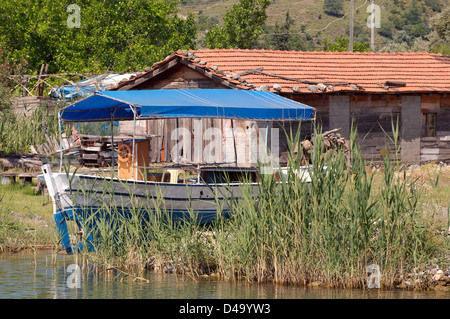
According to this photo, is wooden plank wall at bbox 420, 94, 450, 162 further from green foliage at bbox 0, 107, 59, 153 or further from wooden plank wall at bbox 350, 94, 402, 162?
green foliage at bbox 0, 107, 59, 153

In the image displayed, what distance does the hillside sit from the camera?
72.8m

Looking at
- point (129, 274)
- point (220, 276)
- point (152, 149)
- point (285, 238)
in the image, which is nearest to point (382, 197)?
point (285, 238)

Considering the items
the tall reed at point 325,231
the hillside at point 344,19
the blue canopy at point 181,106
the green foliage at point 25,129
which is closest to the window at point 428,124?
the blue canopy at point 181,106

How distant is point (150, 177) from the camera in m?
14.9

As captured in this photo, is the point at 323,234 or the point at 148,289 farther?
the point at 148,289

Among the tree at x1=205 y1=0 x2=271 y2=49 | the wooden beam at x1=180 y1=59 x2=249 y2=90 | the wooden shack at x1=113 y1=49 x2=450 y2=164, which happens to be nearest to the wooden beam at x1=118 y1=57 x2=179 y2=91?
the wooden shack at x1=113 y1=49 x2=450 y2=164

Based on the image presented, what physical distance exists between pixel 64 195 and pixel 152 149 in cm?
1248

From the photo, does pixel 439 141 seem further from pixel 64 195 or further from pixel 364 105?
pixel 64 195

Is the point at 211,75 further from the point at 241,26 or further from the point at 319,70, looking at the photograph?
the point at 241,26

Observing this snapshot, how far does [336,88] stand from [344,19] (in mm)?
60410

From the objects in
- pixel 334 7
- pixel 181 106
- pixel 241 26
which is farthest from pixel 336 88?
pixel 334 7

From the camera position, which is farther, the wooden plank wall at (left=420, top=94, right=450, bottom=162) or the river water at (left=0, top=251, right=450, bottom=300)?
the wooden plank wall at (left=420, top=94, right=450, bottom=162)

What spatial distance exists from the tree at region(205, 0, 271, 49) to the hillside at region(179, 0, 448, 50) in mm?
31886

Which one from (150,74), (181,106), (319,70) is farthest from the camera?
(319,70)
